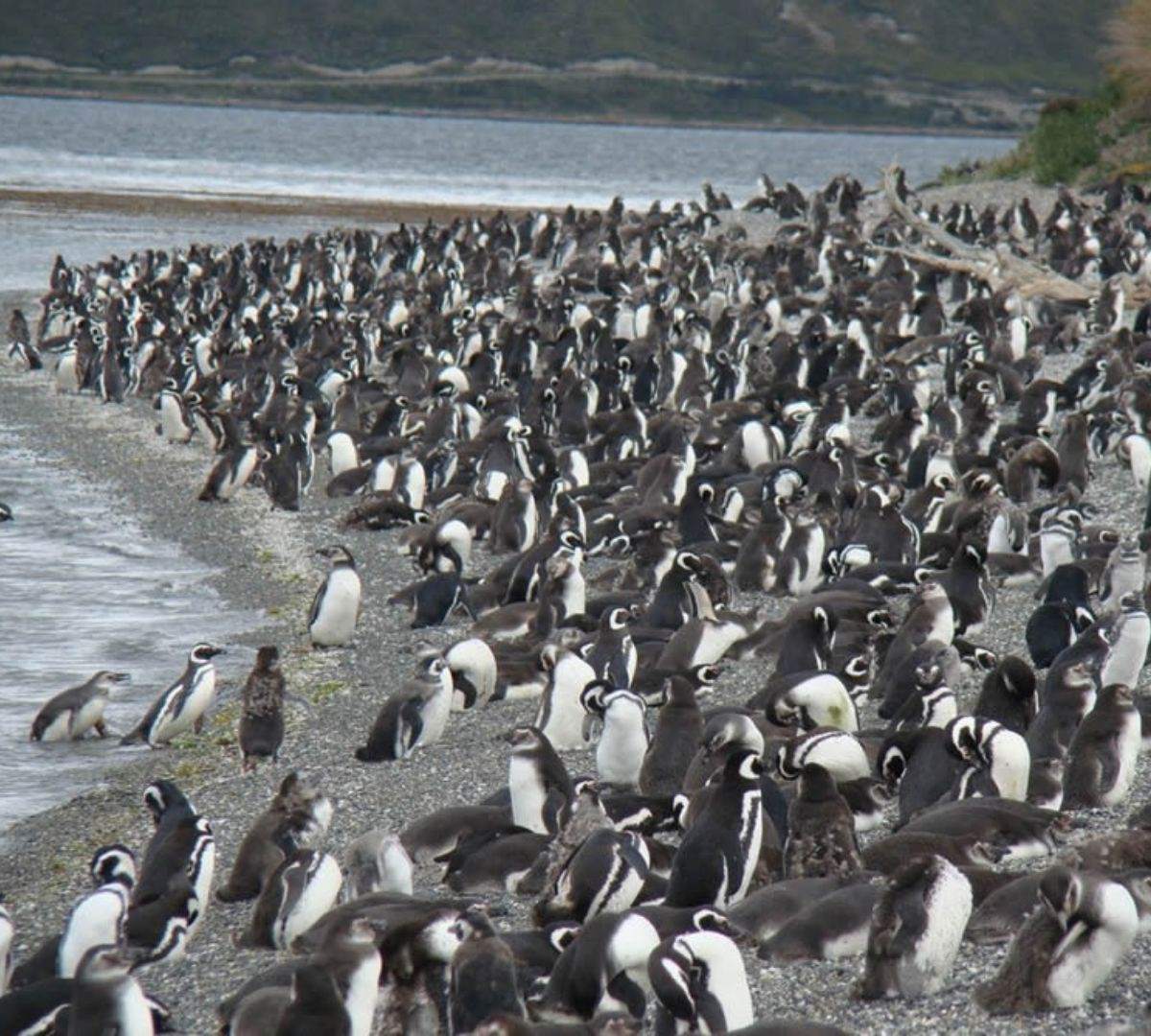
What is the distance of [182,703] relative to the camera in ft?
35.6

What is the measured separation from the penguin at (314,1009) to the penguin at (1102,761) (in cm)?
336

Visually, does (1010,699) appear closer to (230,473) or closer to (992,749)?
(992,749)

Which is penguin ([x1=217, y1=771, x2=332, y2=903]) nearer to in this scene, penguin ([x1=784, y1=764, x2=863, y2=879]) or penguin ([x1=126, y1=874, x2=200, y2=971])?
penguin ([x1=126, y1=874, x2=200, y2=971])

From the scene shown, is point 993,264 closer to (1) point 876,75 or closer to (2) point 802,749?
(2) point 802,749

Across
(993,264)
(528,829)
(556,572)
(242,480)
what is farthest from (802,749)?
(993,264)

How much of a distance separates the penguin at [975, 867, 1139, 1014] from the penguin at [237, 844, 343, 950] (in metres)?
2.57

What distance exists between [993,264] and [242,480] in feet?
34.2

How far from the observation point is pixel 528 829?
8211mm

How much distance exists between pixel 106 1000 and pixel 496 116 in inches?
6307

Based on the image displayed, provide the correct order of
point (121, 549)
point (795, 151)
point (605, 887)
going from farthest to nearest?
point (795, 151)
point (121, 549)
point (605, 887)

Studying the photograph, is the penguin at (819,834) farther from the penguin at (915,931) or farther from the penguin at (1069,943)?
the penguin at (1069,943)

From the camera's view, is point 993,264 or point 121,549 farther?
point 993,264

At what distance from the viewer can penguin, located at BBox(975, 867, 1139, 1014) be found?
5855mm

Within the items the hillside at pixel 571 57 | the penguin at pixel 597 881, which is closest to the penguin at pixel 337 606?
the penguin at pixel 597 881
